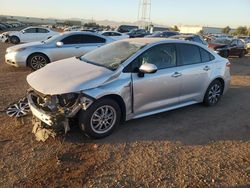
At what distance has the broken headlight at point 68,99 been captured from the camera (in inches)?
176

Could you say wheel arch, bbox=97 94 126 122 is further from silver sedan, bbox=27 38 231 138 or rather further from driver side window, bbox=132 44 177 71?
driver side window, bbox=132 44 177 71

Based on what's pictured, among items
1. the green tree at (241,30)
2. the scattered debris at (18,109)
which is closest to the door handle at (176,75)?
the scattered debris at (18,109)

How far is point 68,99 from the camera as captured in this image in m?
4.48

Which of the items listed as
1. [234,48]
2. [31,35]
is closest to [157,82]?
[234,48]

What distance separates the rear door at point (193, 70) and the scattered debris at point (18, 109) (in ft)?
10.3

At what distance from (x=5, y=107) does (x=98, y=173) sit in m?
3.23

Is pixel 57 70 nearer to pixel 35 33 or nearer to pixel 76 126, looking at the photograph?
pixel 76 126

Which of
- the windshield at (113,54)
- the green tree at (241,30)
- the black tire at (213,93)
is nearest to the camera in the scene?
the windshield at (113,54)

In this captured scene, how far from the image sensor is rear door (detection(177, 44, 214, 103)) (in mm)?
5941

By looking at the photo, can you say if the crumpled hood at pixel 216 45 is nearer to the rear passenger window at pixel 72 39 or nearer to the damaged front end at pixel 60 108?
the rear passenger window at pixel 72 39

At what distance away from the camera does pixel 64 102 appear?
450cm

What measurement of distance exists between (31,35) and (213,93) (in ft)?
63.5

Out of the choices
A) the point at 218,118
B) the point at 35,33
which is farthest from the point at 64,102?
the point at 35,33

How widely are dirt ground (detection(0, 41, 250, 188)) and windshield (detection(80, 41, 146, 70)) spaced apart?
119cm
